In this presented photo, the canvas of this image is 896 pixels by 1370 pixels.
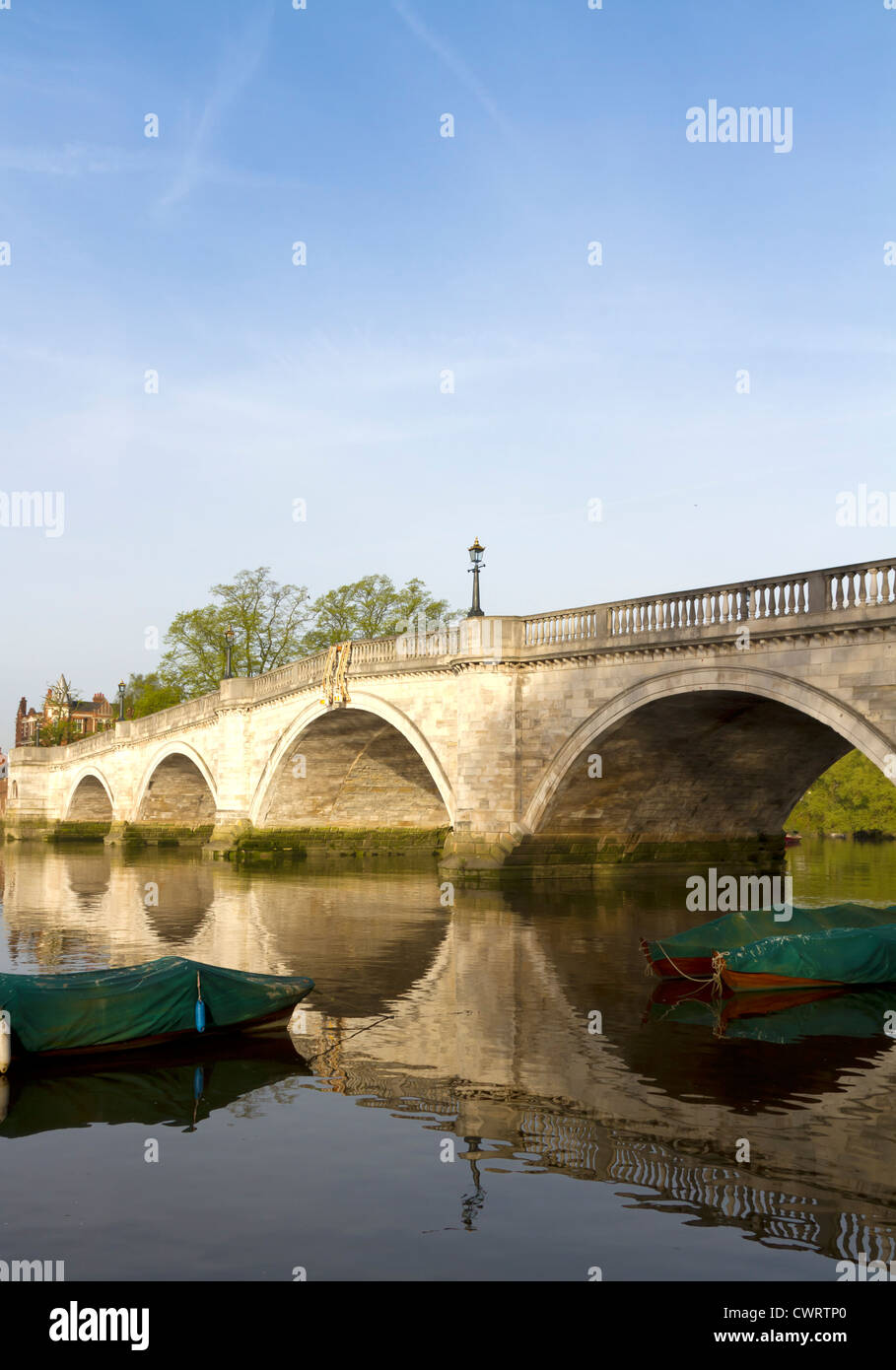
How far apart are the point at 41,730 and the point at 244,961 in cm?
7724

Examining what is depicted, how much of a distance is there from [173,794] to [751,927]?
43.5m

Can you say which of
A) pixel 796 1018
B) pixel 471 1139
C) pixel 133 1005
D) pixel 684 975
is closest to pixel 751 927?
pixel 684 975

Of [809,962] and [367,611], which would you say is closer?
[809,962]

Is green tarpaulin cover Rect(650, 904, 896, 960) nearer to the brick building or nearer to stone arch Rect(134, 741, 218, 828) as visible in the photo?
stone arch Rect(134, 741, 218, 828)

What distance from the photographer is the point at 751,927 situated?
51.4ft

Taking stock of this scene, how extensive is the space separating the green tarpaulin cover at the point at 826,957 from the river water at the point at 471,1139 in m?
0.53

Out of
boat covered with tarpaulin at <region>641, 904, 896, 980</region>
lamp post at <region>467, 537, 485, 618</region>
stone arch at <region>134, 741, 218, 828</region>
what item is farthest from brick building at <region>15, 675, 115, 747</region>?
boat covered with tarpaulin at <region>641, 904, 896, 980</region>

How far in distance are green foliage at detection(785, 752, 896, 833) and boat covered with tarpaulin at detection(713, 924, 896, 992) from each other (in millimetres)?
59739

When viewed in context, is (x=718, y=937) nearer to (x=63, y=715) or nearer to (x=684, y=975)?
(x=684, y=975)

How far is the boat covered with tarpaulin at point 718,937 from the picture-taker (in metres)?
15.4

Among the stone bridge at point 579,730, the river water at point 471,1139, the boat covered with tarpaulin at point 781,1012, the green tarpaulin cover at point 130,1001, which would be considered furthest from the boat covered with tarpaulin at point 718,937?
the green tarpaulin cover at point 130,1001

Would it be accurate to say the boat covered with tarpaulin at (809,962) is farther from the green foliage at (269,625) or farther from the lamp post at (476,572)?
the green foliage at (269,625)

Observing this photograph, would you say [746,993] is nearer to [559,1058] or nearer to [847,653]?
[559,1058]
